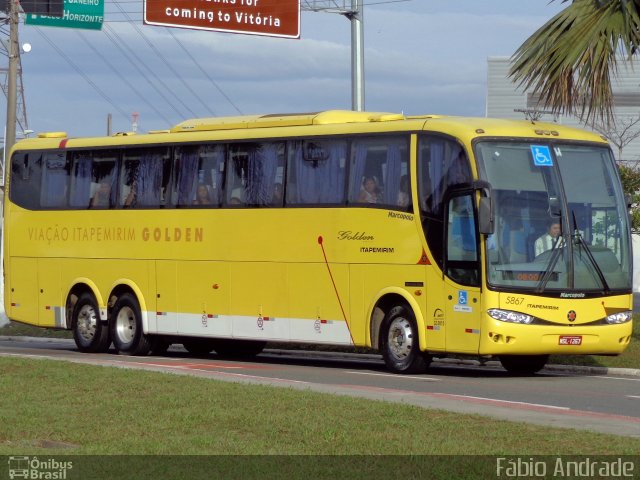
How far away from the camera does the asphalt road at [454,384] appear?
1477 cm

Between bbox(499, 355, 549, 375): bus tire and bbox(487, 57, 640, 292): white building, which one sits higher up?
bbox(487, 57, 640, 292): white building

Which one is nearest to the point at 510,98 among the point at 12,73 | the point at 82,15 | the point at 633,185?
the point at 633,185

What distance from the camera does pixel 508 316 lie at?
19688 mm

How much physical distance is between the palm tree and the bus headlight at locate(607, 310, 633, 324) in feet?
8.83

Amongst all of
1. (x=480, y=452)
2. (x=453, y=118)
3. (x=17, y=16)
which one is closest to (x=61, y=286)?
(x=453, y=118)

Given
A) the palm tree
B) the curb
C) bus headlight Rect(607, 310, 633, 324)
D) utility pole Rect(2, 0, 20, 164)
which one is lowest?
the curb

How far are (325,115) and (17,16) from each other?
749 inches

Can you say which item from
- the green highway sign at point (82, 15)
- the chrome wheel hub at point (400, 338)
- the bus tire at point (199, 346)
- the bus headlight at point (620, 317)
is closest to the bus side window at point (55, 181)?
the bus tire at point (199, 346)

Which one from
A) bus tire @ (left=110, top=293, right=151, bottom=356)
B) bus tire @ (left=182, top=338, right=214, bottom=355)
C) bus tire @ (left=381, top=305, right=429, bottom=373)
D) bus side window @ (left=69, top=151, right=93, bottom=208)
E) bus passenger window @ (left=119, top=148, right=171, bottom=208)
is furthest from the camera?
bus tire @ (left=182, top=338, right=214, bottom=355)

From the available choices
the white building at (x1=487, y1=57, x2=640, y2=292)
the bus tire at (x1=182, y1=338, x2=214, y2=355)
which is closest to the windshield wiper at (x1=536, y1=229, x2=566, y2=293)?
the bus tire at (x1=182, y1=338, x2=214, y2=355)

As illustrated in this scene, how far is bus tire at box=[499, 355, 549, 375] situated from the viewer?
21.9 meters

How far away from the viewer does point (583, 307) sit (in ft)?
65.9

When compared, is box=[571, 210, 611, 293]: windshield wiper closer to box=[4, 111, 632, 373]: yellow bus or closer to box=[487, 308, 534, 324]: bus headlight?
box=[4, 111, 632, 373]: yellow bus

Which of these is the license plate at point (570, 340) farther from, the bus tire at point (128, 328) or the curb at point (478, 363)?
the bus tire at point (128, 328)
